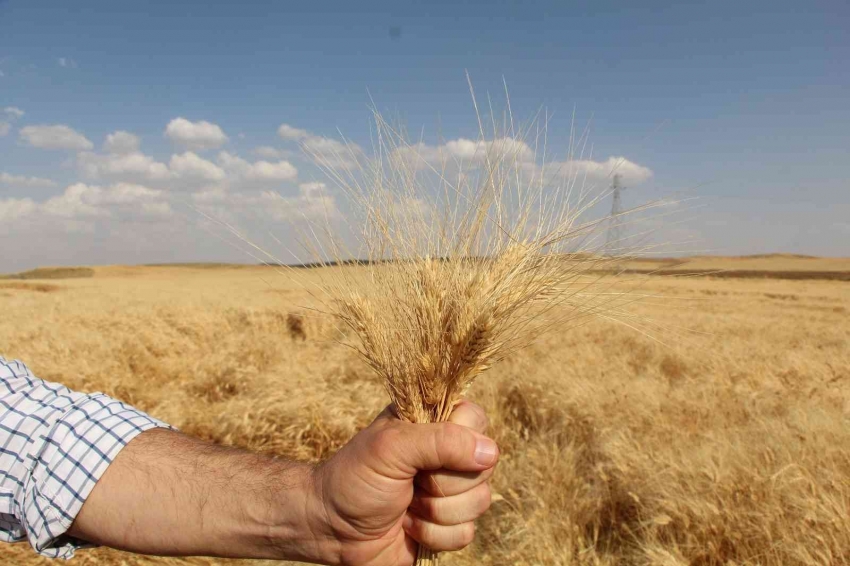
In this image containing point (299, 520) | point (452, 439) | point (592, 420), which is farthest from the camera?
point (592, 420)

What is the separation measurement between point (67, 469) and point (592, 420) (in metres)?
3.67

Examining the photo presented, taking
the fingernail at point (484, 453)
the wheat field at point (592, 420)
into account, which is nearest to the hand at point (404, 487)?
the fingernail at point (484, 453)

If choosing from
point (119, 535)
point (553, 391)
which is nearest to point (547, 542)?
point (119, 535)

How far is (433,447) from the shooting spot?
1295 millimetres

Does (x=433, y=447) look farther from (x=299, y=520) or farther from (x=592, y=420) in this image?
(x=592, y=420)

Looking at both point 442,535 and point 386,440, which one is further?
point 442,535

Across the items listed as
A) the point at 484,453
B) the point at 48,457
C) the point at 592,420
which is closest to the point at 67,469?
the point at 48,457

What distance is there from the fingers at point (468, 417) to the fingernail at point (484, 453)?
0.29ft

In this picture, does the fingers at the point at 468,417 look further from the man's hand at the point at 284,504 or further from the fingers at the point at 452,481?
the fingers at the point at 452,481

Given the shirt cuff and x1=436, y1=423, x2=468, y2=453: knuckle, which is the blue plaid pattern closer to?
the shirt cuff

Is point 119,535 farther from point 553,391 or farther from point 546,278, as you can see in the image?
point 553,391

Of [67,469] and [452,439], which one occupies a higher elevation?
[452,439]

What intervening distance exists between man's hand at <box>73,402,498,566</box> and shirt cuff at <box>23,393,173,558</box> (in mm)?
38

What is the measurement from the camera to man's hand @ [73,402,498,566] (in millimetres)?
1353
